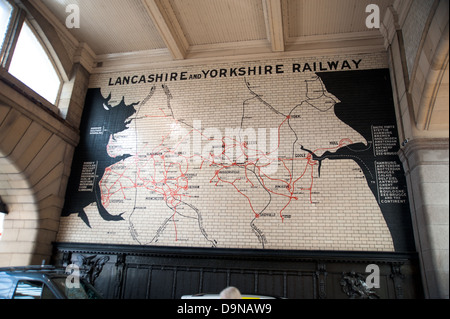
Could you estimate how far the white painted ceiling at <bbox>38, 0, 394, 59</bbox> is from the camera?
6.71 meters

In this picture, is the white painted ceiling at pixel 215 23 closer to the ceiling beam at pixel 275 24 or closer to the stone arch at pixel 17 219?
the ceiling beam at pixel 275 24

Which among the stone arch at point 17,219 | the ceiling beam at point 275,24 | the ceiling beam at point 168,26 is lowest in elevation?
the stone arch at point 17,219

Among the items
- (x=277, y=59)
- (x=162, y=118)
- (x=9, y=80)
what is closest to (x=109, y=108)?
(x=162, y=118)

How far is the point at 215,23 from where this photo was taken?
7.24 m

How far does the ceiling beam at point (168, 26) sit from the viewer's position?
21.7 ft

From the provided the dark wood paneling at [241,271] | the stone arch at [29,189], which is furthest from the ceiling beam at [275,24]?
the stone arch at [29,189]

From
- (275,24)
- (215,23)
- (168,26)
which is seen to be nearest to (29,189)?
(168,26)

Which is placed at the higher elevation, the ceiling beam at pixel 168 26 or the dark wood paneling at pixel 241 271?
the ceiling beam at pixel 168 26

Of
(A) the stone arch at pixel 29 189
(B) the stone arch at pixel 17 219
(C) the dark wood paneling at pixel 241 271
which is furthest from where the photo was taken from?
(B) the stone arch at pixel 17 219

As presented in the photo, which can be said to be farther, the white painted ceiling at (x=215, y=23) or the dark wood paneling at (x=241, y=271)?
the white painted ceiling at (x=215, y=23)

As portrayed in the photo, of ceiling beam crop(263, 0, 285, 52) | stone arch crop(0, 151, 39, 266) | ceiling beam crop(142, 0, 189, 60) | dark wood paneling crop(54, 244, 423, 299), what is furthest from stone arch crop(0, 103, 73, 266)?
ceiling beam crop(263, 0, 285, 52)

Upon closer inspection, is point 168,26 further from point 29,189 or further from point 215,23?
point 29,189

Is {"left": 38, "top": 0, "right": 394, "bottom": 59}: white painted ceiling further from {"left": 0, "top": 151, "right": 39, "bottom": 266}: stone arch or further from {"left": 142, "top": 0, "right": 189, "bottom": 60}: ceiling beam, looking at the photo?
{"left": 0, "top": 151, "right": 39, "bottom": 266}: stone arch

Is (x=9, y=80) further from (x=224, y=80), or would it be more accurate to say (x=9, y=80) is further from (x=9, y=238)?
(x=224, y=80)
